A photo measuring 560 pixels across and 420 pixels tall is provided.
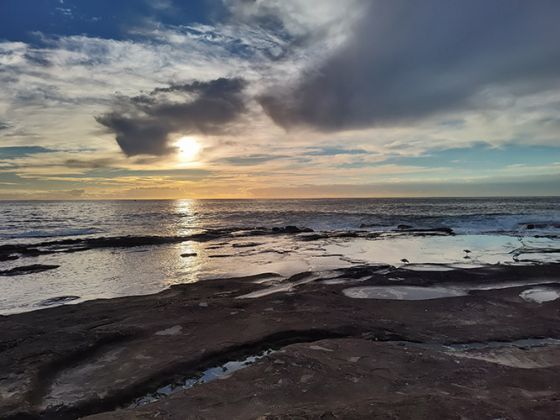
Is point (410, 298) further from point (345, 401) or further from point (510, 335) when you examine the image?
point (345, 401)

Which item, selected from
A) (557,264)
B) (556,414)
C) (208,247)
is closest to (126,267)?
(208,247)

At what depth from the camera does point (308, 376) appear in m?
6.37

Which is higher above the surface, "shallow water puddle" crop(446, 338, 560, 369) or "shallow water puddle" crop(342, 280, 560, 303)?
"shallow water puddle" crop(446, 338, 560, 369)

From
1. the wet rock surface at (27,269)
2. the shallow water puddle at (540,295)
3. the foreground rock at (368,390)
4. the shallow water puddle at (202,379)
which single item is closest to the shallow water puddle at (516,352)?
the foreground rock at (368,390)

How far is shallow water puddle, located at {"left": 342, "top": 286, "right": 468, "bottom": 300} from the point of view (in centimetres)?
1228

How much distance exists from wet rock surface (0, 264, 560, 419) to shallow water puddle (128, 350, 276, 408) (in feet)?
A: 0.46

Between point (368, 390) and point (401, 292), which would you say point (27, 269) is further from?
point (368, 390)

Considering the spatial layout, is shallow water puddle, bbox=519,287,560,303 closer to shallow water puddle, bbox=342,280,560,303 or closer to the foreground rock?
shallow water puddle, bbox=342,280,560,303

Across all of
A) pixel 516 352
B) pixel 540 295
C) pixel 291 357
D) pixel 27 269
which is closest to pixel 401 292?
pixel 540 295

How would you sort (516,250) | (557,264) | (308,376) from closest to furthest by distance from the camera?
(308,376), (557,264), (516,250)

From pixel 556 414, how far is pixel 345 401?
256cm

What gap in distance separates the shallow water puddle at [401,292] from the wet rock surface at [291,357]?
1.90 ft

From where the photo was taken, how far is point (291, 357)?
7121 mm

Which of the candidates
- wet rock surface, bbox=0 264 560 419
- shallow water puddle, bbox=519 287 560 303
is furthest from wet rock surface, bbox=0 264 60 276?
shallow water puddle, bbox=519 287 560 303
